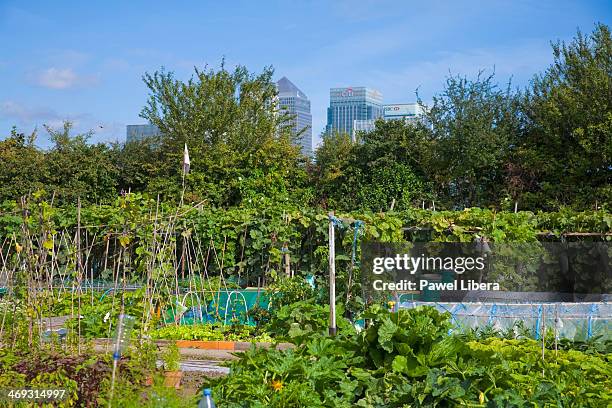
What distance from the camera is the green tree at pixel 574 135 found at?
14.1 metres

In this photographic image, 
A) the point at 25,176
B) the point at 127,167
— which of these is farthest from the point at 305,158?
the point at 25,176

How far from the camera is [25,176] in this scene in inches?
655

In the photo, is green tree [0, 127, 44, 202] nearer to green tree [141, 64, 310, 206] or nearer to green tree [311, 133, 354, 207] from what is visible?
green tree [141, 64, 310, 206]

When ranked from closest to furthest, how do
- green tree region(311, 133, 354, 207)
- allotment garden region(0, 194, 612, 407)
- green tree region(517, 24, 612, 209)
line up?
allotment garden region(0, 194, 612, 407), green tree region(517, 24, 612, 209), green tree region(311, 133, 354, 207)

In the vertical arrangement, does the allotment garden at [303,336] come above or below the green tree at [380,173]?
below

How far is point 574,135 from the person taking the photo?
47.1 ft

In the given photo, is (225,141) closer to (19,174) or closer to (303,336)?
(19,174)

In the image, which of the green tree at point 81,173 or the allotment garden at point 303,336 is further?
the green tree at point 81,173

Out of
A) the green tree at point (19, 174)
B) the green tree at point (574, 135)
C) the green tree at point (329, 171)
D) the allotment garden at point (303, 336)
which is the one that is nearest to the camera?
the allotment garden at point (303, 336)

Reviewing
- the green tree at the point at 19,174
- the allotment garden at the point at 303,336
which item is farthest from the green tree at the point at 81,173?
the allotment garden at the point at 303,336

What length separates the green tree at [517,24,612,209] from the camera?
14062 mm

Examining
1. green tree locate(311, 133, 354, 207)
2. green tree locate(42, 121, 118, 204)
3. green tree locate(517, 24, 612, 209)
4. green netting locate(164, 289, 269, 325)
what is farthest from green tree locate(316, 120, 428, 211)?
green netting locate(164, 289, 269, 325)

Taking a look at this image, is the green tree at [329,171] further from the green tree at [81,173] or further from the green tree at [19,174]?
the green tree at [19,174]

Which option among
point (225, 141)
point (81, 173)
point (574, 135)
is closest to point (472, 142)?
point (574, 135)
